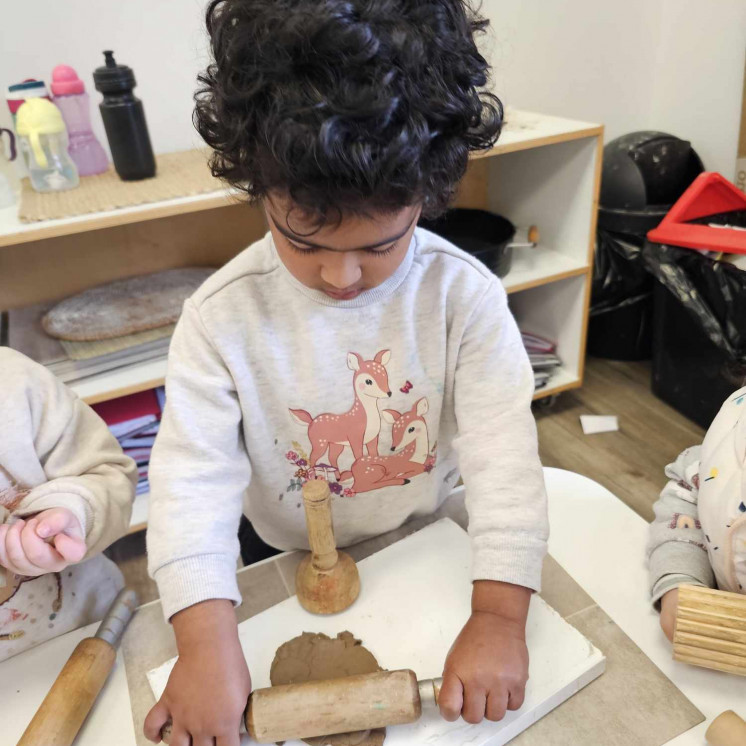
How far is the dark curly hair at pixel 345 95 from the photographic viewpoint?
0.42 metres

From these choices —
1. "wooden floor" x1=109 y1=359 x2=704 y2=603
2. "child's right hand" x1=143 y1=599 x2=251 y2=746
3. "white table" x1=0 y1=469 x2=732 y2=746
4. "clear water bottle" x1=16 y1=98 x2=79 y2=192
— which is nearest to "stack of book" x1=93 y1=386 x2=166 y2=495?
"wooden floor" x1=109 y1=359 x2=704 y2=603

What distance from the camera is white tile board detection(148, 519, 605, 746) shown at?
51 cm

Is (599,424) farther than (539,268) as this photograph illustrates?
Yes

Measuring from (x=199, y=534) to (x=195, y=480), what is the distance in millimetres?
50

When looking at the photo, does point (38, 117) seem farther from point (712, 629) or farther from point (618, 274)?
point (618, 274)

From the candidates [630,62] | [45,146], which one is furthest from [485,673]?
[630,62]

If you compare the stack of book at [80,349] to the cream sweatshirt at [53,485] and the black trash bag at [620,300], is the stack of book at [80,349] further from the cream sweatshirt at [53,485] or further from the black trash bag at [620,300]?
the black trash bag at [620,300]

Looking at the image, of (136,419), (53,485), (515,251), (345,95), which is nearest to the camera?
(345,95)

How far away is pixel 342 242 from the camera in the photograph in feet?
1.58

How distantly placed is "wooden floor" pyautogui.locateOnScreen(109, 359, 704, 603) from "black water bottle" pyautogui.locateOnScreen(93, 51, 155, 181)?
0.82 metres

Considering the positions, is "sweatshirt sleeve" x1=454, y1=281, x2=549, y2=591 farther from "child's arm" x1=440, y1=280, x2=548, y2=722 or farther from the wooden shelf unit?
the wooden shelf unit

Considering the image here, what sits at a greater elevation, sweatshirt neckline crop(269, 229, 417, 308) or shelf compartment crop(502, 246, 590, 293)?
sweatshirt neckline crop(269, 229, 417, 308)

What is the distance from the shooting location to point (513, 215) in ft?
5.93

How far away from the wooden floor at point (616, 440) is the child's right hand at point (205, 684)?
84 cm
